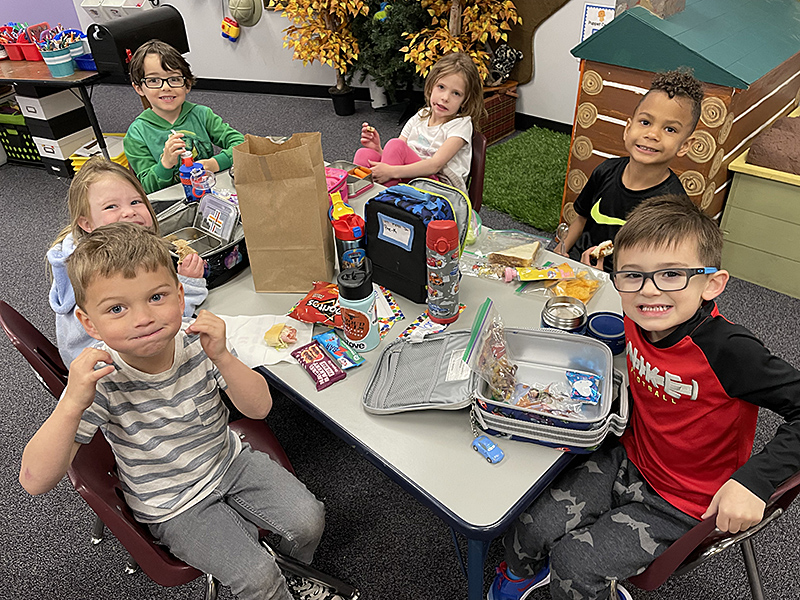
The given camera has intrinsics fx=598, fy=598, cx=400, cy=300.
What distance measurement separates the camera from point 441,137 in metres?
2.33

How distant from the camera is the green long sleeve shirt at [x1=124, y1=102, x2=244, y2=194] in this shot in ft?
7.36

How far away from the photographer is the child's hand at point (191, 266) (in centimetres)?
153

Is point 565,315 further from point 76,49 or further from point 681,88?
point 76,49

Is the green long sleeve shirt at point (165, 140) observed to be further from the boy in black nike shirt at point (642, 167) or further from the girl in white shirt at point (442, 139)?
the boy in black nike shirt at point (642, 167)

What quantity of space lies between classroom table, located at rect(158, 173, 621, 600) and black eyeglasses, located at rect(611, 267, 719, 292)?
0.30 metres

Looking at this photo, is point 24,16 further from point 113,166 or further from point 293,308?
point 293,308

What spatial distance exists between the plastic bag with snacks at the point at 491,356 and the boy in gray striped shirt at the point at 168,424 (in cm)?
47

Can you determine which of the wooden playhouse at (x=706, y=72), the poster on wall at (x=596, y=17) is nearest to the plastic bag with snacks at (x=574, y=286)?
the wooden playhouse at (x=706, y=72)

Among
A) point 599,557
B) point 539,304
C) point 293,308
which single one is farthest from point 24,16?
point 599,557

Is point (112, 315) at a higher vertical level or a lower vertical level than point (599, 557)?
higher

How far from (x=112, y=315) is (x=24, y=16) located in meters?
6.01

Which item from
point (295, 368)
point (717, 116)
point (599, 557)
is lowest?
point (599, 557)

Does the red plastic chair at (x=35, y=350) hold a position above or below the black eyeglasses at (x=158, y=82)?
below

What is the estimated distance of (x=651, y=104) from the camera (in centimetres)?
183
